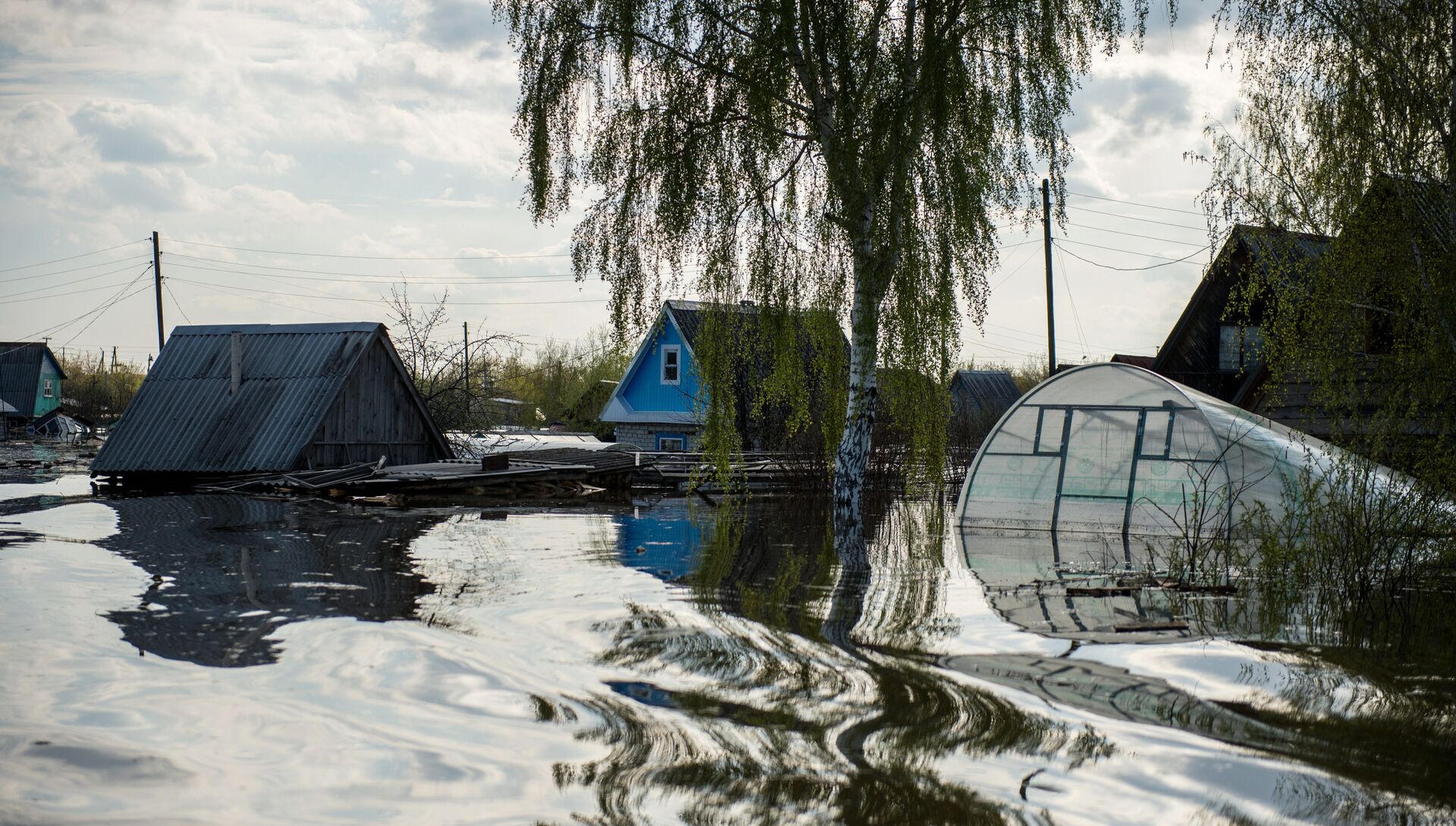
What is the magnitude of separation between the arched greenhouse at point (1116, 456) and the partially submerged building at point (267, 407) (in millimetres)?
15632

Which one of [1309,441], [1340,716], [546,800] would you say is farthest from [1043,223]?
[546,800]

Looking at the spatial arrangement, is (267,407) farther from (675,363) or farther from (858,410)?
(675,363)

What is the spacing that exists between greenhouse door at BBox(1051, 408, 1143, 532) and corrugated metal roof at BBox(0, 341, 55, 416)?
271 feet

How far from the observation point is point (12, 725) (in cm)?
643

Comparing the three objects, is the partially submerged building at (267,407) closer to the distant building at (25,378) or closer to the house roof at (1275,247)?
the house roof at (1275,247)

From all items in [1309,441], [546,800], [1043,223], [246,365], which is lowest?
[546,800]

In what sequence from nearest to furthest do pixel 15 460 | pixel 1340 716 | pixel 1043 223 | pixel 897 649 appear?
pixel 1340 716 → pixel 897 649 → pixel 1043 223 → pixel 15 460

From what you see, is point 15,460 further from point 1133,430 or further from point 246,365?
point 1133,430

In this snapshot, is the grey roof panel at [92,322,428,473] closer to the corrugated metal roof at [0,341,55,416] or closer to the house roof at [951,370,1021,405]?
the house roof at [951,370,1021,405]

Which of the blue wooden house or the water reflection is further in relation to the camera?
the blue wooden house

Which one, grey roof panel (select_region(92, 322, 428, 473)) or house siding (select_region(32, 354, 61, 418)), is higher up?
house siding (select_region(32, 354, 61, 418))

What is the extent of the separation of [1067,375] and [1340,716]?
12.4m

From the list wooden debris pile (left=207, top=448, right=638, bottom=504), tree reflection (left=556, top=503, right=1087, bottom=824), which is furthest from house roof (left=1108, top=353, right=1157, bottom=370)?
tree reflection (left=556, top=503, right=1087, bottom=824)

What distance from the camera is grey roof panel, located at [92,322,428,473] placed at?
27.8 m
